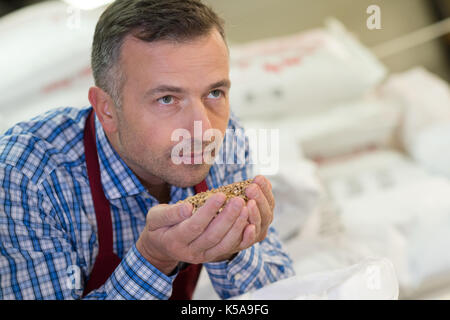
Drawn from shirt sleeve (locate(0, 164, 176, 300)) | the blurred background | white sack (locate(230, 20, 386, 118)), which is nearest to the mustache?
shirt sleeve (locate(0, 164, 176, 300))

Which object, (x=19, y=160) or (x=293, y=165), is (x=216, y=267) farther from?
(x=293, y=165)

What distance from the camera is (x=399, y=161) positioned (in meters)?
1.19

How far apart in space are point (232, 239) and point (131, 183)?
0.18 m

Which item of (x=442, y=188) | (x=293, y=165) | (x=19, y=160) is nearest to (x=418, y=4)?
(x=442, y=188)

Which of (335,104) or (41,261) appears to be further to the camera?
(335,104)

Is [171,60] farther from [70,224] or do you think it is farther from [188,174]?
[70,224]

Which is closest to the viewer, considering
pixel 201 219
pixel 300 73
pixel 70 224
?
pixel 201 219

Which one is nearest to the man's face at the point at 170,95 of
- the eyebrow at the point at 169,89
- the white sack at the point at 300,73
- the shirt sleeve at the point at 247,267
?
the eyebrow at the point at 169,89

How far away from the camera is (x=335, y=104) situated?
4.08ft

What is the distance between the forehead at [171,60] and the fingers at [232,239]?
126 millimetres

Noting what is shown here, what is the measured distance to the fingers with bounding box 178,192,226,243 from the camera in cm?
38

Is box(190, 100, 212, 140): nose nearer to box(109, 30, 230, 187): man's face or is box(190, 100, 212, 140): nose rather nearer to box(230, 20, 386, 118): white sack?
box(109, 30, 230, 187): man's face

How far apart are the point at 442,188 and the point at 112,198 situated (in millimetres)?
732


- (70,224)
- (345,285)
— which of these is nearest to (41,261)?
(70,224)
